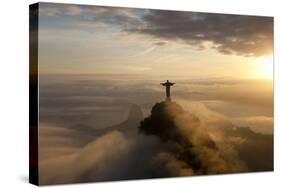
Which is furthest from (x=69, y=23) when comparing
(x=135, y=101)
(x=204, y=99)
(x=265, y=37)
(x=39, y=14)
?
(x=265, y=37)

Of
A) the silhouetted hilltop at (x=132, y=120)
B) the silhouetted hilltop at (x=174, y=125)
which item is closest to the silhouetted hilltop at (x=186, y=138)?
the silhouetted hilltop at (x=174, y=125)

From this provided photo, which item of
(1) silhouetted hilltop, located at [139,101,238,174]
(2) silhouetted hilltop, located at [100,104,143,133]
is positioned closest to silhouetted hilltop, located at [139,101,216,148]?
(1) silhouetted hilltop, located at [139,101,238,174]

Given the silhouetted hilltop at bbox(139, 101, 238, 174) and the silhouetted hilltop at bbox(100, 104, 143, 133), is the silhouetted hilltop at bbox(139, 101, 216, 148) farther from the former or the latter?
the silhouetted hilltop at bbox(100, 104, 143, 133)

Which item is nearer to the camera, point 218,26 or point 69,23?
point 69,23

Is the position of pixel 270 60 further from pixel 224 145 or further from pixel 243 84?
pixel 224 145

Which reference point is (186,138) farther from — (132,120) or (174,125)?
(132,120)

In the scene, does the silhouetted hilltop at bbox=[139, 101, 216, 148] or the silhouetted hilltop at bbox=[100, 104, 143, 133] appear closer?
the silhouetted hilltop at bbox=[100, 104, 143, 133]

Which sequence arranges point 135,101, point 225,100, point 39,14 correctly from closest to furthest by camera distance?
1. point 39,14
2. point 135,101
3. point 225,100

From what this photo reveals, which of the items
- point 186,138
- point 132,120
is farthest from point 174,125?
point 132,120

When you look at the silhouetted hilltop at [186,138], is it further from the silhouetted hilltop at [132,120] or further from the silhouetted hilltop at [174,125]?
the silhouetted hilltop at [132,120]

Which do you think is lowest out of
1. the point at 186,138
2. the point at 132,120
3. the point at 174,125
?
the point at 186,138

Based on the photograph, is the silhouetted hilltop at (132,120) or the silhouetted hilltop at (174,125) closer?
the silhouetted hilltop at (132,120)
